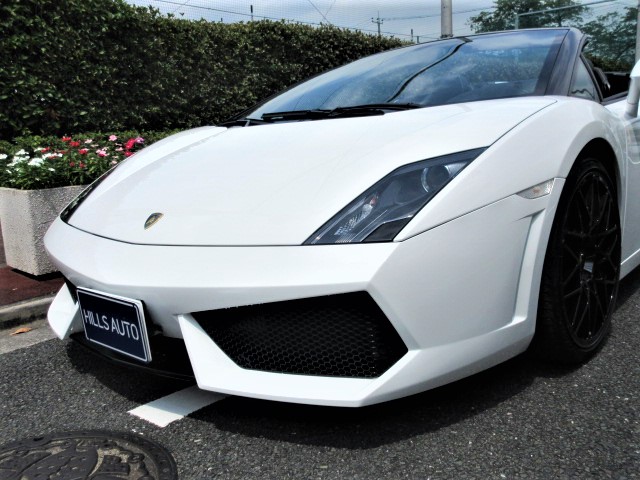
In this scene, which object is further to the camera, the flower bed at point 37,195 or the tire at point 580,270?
the flower bed at point 37,195

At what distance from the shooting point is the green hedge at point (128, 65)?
598 cm

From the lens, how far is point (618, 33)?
11555mm

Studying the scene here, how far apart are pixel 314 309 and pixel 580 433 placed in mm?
837

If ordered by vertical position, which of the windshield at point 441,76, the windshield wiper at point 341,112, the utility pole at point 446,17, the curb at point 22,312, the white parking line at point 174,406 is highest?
the utility pole at point 446,17

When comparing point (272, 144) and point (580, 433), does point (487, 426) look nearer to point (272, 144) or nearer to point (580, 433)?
point (580, 433)

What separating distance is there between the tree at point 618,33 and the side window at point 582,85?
32.0 ft

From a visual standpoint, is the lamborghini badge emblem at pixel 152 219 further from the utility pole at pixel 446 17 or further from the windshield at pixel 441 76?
the utility pole at pixel 446 17

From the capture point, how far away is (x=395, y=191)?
1680 mm

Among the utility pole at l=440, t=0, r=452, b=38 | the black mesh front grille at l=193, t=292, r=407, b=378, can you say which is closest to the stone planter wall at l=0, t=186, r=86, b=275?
the black mesh front grille at l=193, t=292, r=407, b=378

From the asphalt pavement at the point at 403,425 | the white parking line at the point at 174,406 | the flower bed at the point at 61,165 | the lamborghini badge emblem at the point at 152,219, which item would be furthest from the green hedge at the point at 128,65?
the white parking line at the point at 174,406

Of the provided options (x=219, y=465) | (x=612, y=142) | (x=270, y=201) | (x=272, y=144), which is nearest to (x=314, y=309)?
(x=270, y=201)

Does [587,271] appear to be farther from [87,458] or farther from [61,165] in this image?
[61,165]

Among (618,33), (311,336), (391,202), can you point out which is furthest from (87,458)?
(618,33)

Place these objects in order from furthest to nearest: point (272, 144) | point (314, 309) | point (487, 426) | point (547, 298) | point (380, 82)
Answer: point (380, 82) < point (272, 144) < point (547, 298) < point (487, 426) < point (314, 309)
